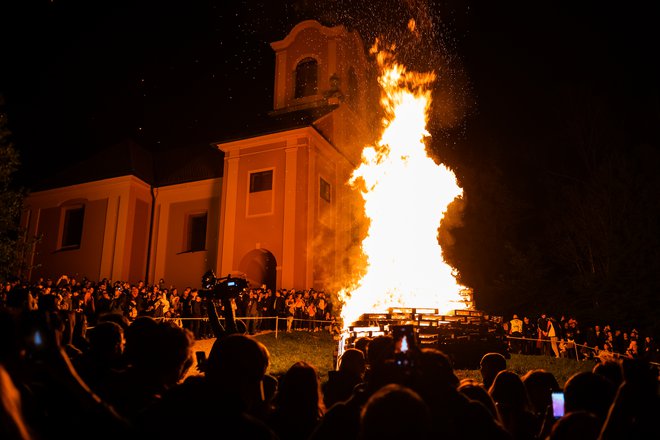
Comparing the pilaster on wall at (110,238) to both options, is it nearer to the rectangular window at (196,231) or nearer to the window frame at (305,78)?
the rectangular window at (196,231)

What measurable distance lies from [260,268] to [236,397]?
24.6 meters

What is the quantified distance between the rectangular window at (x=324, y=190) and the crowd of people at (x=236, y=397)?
22765mm

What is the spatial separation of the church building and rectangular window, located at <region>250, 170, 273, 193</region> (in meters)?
0.06

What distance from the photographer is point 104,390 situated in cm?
→ 318

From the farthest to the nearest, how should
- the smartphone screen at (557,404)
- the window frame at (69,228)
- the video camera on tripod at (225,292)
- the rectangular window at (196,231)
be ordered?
the window frame at (69,228) < the rectangular window at (196,231) < the video camera on tripod at (225,292) < the smartphone screen at (557,404)

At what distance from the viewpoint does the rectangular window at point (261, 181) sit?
26011mm

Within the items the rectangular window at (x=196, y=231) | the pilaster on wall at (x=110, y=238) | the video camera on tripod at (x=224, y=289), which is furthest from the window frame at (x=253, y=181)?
the video camera on tripod at (x=224, y=289)

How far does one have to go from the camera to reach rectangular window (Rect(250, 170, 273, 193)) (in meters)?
26.0

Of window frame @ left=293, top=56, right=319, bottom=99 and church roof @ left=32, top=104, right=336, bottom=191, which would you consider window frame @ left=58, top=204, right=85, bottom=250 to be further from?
window frame @ left=293, top=56, right=319, bottom=99

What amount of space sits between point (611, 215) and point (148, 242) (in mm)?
27805

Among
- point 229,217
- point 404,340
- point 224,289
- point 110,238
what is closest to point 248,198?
point 229,217

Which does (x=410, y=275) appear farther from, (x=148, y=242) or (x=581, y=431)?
(x=148, y=242)

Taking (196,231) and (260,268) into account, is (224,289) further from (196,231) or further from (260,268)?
(196,231)

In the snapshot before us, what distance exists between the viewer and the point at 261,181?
26266 mm
